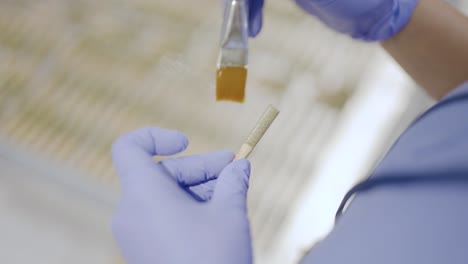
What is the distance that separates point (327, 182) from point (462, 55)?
475 mm

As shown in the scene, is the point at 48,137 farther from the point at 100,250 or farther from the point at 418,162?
the point at 418,162

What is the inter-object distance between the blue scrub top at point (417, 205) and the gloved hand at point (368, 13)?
25 cm

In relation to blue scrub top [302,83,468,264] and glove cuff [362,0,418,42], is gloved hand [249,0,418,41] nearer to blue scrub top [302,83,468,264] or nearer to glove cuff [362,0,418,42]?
glove cuff [362,0,418,42]

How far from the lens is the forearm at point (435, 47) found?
0.71 metres

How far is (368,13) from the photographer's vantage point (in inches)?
30.2

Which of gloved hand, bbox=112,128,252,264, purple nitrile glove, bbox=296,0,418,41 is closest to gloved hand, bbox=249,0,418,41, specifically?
purple nitrile glove, bbox=296,0,418,41

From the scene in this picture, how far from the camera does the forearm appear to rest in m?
0.71

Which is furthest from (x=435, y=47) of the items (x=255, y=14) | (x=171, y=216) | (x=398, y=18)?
(x=171, y=216)

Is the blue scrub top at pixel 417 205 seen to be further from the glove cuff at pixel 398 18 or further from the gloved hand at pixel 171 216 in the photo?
the glove cuff at pixel 398 18

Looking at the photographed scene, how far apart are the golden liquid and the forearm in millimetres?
384

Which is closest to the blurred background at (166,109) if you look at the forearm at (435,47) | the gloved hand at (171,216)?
the forearm at (435,47)

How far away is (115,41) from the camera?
4.26 ft

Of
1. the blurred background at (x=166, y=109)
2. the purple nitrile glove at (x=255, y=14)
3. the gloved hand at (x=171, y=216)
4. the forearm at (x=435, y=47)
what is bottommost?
the blurred background at (x=166, y=109)

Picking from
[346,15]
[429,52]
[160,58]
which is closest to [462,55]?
[429,52]
